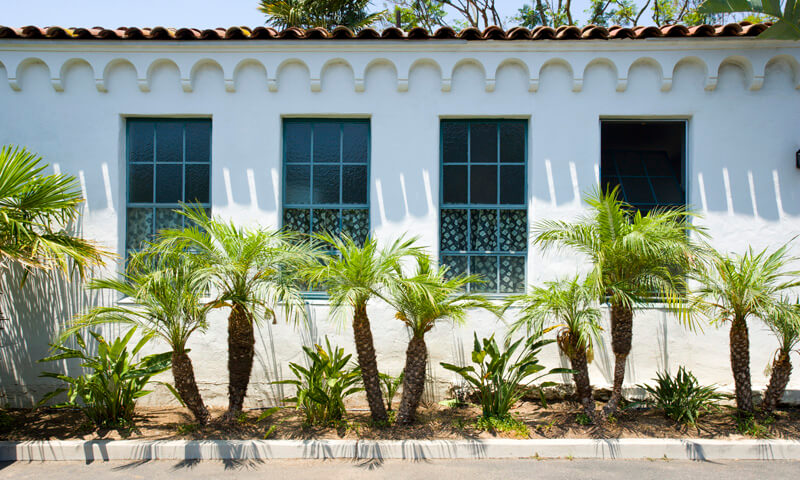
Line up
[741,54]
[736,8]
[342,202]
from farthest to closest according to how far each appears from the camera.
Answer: [342,202]
[741,54]
[736,8]

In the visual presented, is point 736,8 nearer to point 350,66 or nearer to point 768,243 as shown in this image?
point 768,243

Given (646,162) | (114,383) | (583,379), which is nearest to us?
(583,379)

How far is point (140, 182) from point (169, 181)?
365 mm

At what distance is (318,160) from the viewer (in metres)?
6.14

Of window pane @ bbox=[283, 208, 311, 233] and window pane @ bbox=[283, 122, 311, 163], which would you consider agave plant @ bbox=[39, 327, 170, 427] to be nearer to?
window pane @ bbox=[283, 208, 311, 233]

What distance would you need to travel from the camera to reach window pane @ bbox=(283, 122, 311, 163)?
20.1 feet

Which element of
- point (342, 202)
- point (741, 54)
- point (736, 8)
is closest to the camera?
point (736, 8)

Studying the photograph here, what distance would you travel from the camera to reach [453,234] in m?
6.09

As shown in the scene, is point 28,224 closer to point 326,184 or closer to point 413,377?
point 326,184

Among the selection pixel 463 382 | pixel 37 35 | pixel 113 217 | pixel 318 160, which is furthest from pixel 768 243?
pixel 37 35

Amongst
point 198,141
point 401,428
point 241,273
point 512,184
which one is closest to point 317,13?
point 198,141

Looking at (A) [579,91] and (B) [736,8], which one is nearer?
(B) [736,8]

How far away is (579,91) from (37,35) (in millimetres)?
6419

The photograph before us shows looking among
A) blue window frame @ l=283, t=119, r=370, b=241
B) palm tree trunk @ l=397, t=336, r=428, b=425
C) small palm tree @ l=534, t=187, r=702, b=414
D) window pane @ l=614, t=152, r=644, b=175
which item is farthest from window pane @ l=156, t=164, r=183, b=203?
window pane @ l=614, t=152, r=644, b=175
